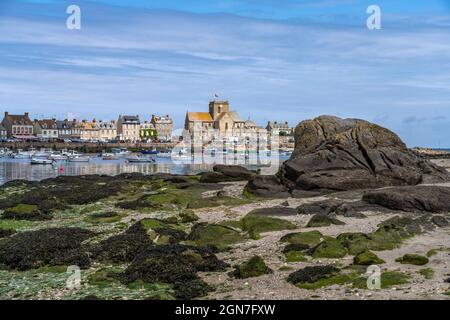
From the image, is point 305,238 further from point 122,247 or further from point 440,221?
point 122,247

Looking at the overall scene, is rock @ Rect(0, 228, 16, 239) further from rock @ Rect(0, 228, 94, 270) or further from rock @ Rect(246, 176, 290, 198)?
rock @ Rect(246, 176, 290, 198)

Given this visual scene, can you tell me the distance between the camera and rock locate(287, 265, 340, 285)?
1736cm

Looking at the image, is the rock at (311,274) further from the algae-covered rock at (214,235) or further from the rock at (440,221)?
the rock at (440,221)

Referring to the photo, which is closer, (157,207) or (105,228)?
(105,228)

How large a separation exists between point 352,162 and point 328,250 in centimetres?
1755

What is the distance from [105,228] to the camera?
2750 cm

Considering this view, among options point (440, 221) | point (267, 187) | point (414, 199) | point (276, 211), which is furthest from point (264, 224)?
point (267, 187)

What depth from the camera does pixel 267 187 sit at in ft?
123

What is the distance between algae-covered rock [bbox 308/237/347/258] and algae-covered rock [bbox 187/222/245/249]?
3.96 meters

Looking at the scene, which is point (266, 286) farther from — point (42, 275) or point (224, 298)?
point (42, 275)

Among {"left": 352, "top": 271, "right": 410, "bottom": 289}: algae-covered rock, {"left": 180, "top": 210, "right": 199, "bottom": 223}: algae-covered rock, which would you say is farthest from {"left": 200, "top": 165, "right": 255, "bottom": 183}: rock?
{"left": 352, "top": 271, "right": 410, "bottom": 289}: algae-covered rock

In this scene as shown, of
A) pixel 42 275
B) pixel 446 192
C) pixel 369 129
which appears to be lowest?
pixel 42 275

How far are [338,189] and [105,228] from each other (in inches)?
595
